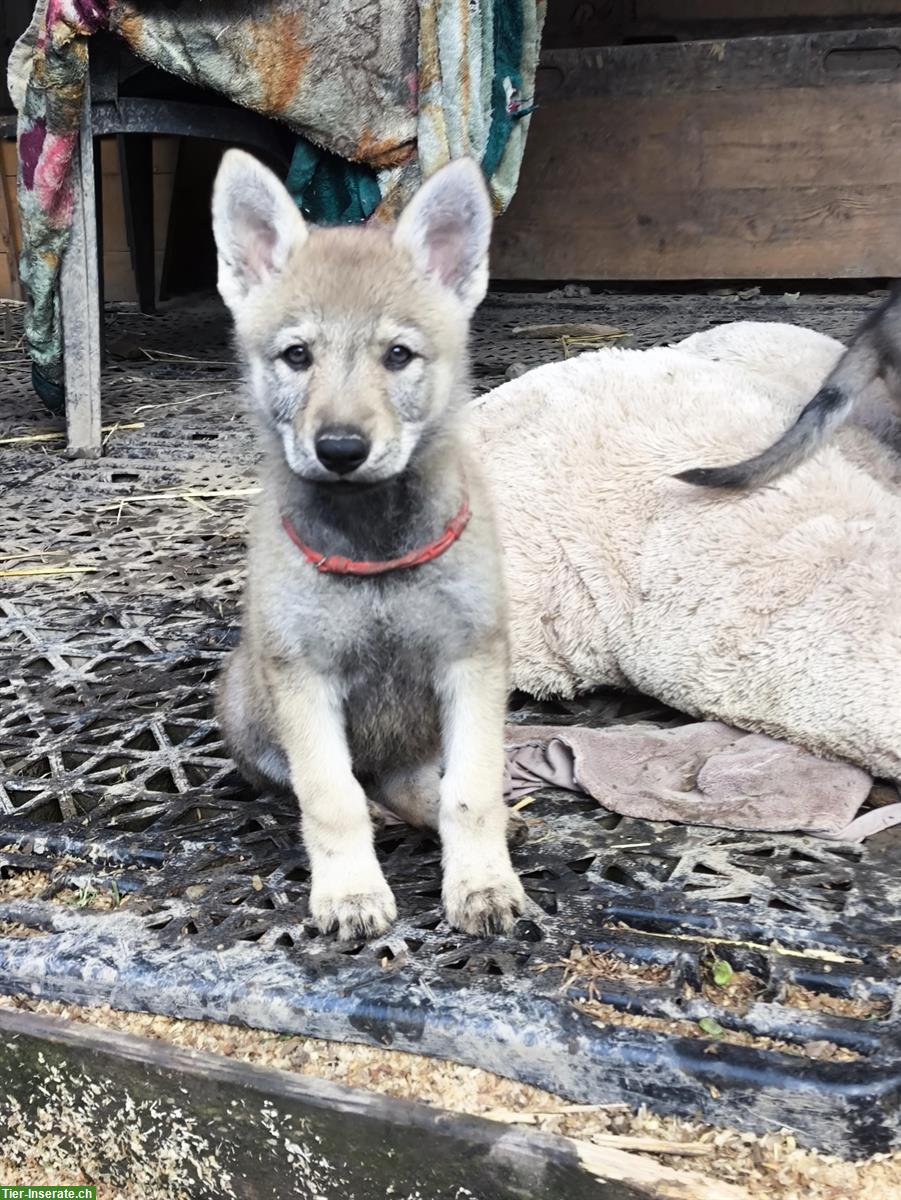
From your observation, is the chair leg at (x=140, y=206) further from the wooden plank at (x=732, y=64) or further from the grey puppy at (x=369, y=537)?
the grey puppy at (x=369, y=537)

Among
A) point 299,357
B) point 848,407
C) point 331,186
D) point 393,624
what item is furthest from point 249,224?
point 331,186

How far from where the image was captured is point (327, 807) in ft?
5.99

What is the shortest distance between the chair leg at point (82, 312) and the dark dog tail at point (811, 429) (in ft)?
7.89

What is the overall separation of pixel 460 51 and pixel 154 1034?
358cm

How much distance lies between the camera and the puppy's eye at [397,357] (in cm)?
182

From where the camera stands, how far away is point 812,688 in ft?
7.32

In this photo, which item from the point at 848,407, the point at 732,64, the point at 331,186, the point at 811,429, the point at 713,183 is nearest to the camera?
the point at 811,429

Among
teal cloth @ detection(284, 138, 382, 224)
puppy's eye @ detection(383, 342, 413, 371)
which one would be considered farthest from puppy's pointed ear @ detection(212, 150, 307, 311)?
teal cloth @ detection(284, 138, 382, 224)

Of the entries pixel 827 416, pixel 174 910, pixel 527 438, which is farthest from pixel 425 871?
pixel 827 416

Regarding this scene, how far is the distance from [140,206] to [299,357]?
5.08m

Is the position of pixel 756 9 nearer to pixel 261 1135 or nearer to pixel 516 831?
pixel 516 831

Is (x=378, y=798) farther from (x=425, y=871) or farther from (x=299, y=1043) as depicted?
(x=299, y=1043)

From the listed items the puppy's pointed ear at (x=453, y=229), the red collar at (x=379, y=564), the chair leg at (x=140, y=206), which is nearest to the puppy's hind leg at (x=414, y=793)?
the red collar at (x=379, y=564)

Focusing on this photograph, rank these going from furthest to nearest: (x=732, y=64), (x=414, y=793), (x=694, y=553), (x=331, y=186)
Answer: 1. (x=732, y=64)
2. (x=331, y=186)
3. (x=694, y=553)
4. (x=414, y=793)
